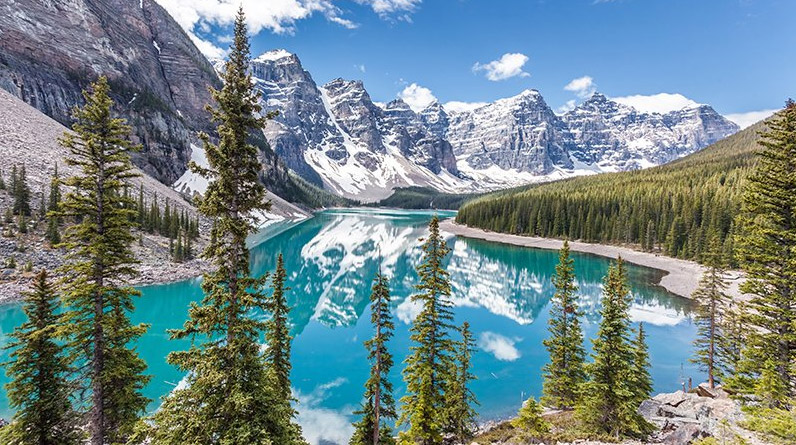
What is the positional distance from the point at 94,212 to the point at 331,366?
22.3 meters

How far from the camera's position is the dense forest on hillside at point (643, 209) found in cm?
7419

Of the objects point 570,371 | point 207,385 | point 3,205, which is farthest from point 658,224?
point 3,205

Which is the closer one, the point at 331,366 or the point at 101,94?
the point at 101,94

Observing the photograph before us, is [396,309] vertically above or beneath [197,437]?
beneath

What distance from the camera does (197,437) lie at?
8531mm

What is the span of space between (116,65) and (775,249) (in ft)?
616

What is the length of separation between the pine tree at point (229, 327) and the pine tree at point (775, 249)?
16.8 metres

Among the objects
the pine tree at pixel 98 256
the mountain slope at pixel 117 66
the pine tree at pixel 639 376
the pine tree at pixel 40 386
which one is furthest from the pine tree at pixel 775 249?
the mountain slope at pixel 117 66

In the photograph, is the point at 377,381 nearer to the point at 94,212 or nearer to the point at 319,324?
the point at 94,212

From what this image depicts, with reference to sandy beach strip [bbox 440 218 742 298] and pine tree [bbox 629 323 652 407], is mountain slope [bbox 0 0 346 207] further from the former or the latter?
sandy beach strip [bbox 440 218 742 298]

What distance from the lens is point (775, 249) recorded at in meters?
14.1

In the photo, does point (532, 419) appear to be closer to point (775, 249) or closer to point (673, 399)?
point (673, 399)

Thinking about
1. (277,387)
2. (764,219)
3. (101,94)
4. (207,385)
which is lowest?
(277,387)

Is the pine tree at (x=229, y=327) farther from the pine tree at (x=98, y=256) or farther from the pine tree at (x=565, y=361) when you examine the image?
the pine tree at (x=565, y=361)
